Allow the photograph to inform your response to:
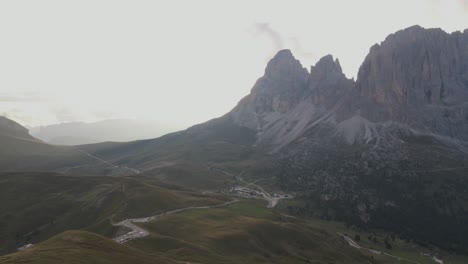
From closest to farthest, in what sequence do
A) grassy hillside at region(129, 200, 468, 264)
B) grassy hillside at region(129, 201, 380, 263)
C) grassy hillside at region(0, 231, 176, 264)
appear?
grassy hillside at region(0, 231, 176, 264) < grassy hillside at region(129, 200, 468, 264) < grassy hillside at region(129, 201, 380, 263)

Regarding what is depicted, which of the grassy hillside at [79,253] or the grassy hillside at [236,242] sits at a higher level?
the grassy hillside at [79,253]

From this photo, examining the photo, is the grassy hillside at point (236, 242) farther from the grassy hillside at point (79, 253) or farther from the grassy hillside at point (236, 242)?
the grassy hillside at point (79, 253)

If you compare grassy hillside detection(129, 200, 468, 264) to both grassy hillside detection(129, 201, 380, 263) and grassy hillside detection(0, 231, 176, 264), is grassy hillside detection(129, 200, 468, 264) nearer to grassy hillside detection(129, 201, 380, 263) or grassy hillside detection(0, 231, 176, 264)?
grassy hillside detection(129, 201, 380, 263)

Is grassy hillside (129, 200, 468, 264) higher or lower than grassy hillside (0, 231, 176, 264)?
lower

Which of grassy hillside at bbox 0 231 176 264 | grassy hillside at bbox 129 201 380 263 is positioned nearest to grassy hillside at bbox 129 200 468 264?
grassy hillside at bbox 129 201 380 263

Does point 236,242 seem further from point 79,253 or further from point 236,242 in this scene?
point 79,253

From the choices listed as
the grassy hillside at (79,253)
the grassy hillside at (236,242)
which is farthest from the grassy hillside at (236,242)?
the grassy hillside at (79,253)

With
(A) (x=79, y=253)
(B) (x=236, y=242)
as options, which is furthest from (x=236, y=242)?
(A) (x=79, y=253)

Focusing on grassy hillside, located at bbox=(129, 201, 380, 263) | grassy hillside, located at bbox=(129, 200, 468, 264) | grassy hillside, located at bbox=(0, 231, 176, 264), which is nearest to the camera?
grassy hillside, located at bbox=(0, 231, 176, 264)

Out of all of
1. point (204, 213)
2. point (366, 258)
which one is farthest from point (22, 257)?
point (366, 258)
